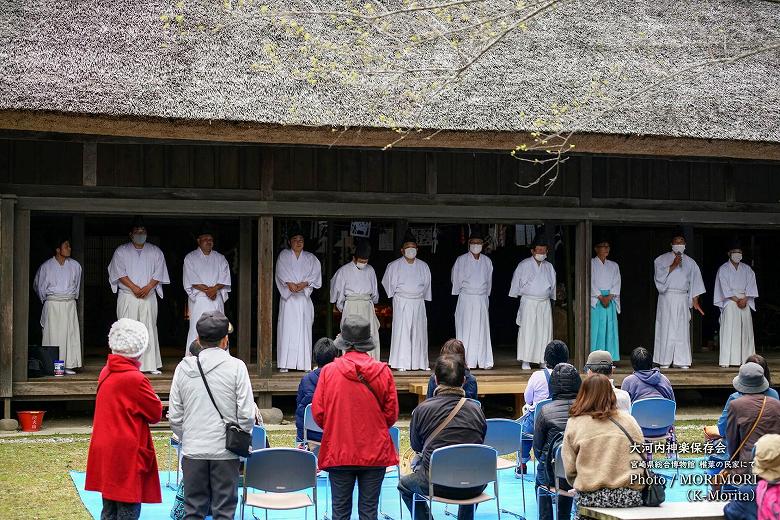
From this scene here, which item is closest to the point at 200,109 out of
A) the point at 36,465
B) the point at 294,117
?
the point at 294,117

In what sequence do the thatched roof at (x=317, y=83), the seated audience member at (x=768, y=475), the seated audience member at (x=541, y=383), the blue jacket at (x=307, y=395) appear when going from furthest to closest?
the thatched roof at (x=317, y=83)
the blue jacket at (x=307, y=395)
the seated audience member at (x=541, y=383)
the seated audience member at (x=768, y=475)

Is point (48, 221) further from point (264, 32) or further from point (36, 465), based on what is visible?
point (36, 465)

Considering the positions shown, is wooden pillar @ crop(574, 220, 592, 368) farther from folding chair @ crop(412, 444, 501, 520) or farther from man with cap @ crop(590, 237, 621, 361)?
folding chair @ crop(412, 444, 501, 520)

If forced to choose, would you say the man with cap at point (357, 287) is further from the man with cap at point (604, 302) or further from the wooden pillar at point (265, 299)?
the man with cap at point (604, 302)

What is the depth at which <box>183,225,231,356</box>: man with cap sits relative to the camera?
13.0 m

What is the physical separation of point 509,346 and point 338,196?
594 centimetres

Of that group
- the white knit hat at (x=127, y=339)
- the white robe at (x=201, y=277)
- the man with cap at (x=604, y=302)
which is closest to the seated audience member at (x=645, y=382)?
the white knit hat at (x=127, y=339)

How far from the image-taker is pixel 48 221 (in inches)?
631

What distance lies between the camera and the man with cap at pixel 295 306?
43.1ft

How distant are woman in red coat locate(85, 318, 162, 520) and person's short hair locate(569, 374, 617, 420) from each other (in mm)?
2390

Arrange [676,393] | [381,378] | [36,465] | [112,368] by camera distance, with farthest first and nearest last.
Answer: [676,393] < [36,465] < [381,378] < [112,368]

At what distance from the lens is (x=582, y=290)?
13.6 m

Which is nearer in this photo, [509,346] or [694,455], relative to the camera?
[694,455]

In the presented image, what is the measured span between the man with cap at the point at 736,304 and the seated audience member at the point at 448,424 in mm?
8629
